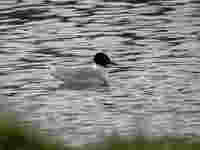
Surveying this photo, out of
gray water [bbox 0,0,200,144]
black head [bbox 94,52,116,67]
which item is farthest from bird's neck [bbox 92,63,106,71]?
gray water [bbox 0,0,200,144]

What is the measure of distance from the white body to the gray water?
33 centimetres

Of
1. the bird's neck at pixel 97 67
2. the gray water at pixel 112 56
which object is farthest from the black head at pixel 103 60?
the gray water at pixel 112 56

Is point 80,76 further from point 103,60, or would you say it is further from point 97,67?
point 103,60

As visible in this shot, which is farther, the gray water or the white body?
the white body

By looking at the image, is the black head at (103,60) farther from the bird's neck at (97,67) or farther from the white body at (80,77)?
the white body at (80,77)

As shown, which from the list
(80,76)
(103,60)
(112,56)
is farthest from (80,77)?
(112,56)

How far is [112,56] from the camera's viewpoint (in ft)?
57.2

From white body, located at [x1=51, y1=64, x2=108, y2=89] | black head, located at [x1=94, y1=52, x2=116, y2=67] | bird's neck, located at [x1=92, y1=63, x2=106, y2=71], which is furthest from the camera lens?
black head, located at [x1=94, y1=52, x2=116, y2=67]

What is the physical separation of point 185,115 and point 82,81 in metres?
4.18

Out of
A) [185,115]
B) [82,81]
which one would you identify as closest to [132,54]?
[82,81]

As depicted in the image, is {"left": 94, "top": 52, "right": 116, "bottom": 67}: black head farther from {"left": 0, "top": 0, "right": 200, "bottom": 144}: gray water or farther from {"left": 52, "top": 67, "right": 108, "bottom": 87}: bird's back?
{"left": 52, "top": 67, "right": 108, "bottom": 87}: bird's back

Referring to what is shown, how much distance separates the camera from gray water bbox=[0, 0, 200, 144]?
12.2m

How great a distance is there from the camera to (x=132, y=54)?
1723cm

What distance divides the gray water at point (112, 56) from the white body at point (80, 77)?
13.2 inches
